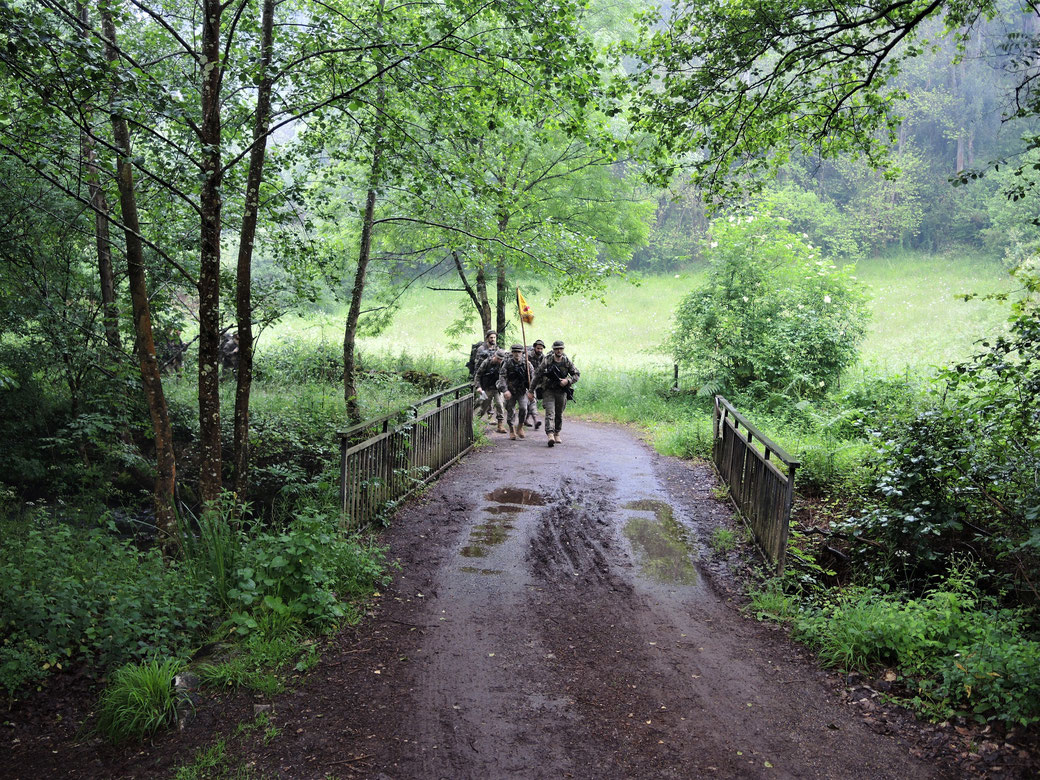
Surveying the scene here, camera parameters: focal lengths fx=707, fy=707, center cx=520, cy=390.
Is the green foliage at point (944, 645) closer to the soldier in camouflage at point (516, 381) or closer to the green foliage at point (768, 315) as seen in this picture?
the soldier in camouflage at point (516, 381)

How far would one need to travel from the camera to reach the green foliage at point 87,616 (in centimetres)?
477

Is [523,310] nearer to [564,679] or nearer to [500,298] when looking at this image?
[500,298]

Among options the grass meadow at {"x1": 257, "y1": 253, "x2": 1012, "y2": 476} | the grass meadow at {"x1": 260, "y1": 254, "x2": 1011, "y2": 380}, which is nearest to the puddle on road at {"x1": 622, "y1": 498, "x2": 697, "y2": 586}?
the grass meadow at {"x1": 257, "y1": 253, "x2": 1012, "y2": 476}

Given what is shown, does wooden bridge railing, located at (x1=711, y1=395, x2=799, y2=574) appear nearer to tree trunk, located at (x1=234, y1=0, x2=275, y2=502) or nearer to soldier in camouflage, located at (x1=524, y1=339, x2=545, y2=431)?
soldier in camouflage, located at (x1=524, y1=339, x2=545, y2=431)

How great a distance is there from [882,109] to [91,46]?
750cm

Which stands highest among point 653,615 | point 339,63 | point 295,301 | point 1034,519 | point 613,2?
point 613,2

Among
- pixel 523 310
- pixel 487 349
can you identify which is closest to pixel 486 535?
A: pixel 487 349

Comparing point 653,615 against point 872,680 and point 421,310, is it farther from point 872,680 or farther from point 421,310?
point 421,310

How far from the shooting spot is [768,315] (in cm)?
1748

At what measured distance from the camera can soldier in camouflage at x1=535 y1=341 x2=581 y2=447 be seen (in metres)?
12.9

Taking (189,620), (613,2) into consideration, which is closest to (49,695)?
(189,620)

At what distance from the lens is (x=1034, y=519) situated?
193 inches

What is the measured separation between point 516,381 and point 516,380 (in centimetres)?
2

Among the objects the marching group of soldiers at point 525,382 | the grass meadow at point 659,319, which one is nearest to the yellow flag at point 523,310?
the marching group of soldiers at point 525,382
